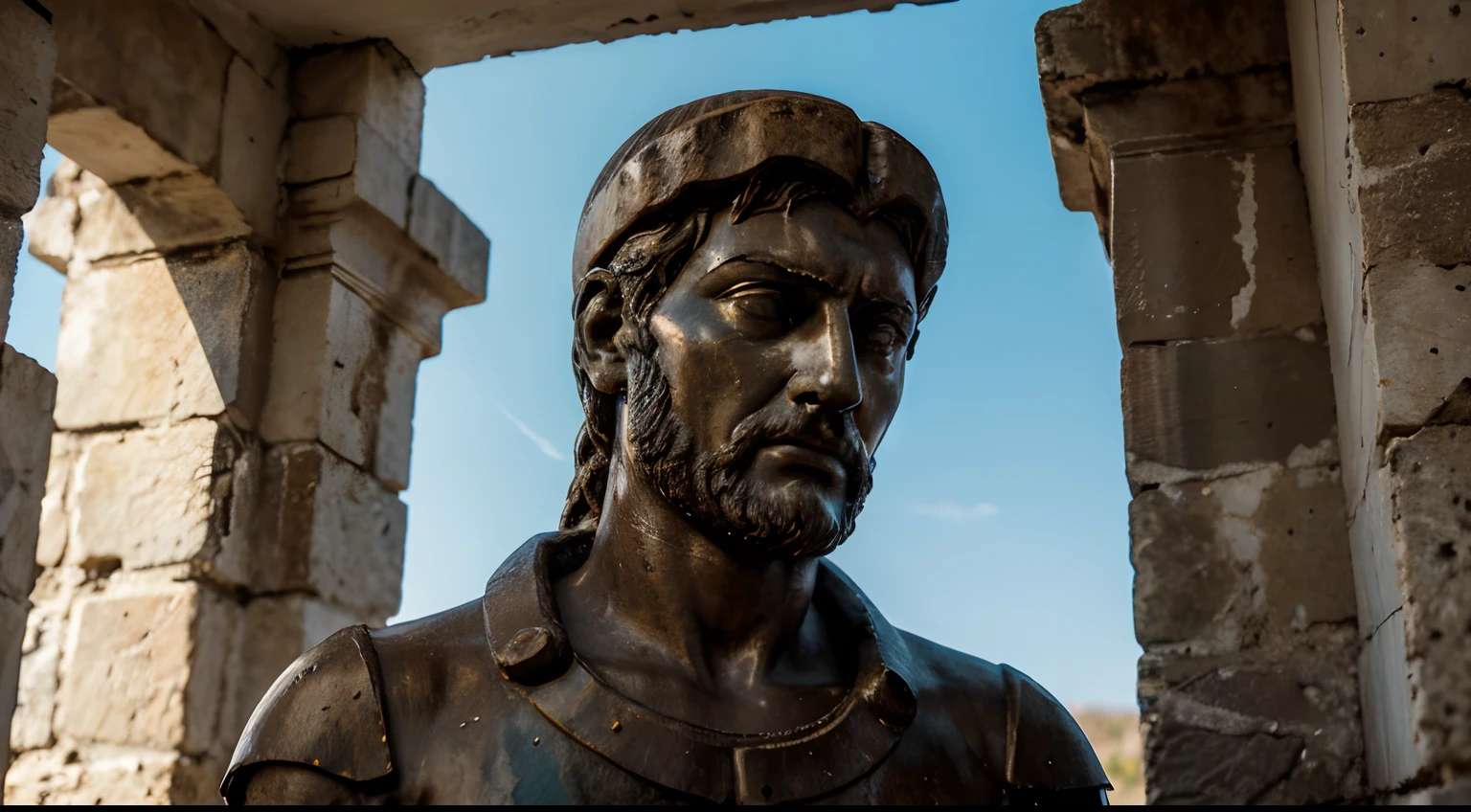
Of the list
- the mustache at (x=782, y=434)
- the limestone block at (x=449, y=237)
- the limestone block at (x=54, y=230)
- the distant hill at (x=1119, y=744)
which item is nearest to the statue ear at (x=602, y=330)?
the mustache at (x=782, y=434)

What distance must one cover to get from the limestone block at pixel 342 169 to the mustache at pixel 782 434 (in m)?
2.93

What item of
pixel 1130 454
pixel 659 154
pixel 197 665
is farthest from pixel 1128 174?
pixel 197 665

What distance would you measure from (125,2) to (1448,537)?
155 inches

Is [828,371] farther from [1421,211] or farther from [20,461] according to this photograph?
[20,461]

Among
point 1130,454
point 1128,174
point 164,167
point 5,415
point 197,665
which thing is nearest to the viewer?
point 1130,454

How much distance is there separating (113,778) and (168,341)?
4.44 ft

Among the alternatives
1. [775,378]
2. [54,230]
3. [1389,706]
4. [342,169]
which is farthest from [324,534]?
Answer: [1389,706]

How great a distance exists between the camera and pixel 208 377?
5082mm

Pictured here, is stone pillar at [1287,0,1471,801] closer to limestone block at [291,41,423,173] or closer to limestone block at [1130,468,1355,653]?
limestone block at [1130,468,1355,653]

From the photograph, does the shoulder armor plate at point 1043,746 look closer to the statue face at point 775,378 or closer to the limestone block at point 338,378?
the statue face at point 775,378

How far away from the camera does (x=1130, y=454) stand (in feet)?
10.7

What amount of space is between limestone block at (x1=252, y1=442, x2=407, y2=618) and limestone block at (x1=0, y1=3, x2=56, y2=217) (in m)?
1.40

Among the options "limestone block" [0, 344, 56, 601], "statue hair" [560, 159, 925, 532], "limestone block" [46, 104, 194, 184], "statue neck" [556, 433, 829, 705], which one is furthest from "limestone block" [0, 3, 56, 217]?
"statue neck" [556, 433, 829, 705]

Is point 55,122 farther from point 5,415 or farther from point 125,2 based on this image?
point 5,415
